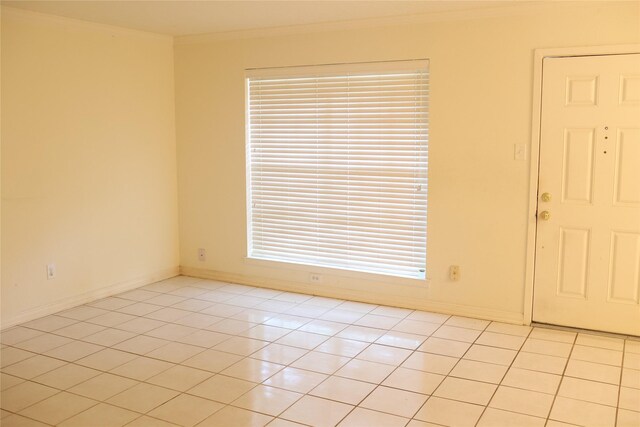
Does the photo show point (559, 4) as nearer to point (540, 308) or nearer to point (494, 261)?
point (494, 261)

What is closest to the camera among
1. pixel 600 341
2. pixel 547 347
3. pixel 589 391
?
pixel 589 391

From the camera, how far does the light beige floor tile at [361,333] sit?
4.21 metres

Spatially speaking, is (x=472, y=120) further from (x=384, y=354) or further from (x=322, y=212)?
(x=384, y=354)

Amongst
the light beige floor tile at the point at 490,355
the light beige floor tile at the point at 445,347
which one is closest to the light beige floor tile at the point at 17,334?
the light beige floor tile at the point at 445,347

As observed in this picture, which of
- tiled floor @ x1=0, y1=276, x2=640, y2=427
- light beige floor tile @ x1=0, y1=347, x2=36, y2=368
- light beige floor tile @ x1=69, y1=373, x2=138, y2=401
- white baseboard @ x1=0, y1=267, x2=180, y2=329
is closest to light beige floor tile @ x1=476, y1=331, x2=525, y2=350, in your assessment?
tiled floor @ x1=0, y1=276, x2=640, y2=427

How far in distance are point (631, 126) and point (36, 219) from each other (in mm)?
4483

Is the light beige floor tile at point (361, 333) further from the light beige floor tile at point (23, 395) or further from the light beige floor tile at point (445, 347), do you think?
the light beige floor tile at point (23, 395)

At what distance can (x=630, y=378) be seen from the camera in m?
3.50

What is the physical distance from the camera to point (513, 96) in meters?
4.35

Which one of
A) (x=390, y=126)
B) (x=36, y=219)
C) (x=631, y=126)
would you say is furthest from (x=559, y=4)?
(x=36, y=219)

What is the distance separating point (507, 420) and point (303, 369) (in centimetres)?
126

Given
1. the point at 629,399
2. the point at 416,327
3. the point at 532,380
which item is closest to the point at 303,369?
the point at 416,327

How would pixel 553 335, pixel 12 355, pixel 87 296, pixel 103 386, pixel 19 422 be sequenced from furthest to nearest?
pixel 87 296 < pixel 553 335 < pixel 12 355 < pixel 103 386 < pixel 19 422

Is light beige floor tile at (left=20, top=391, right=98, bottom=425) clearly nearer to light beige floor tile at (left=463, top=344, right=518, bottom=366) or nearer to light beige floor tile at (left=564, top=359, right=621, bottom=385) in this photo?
light beige floor tile at (left=463, top=344, right=518, bottom=366)
